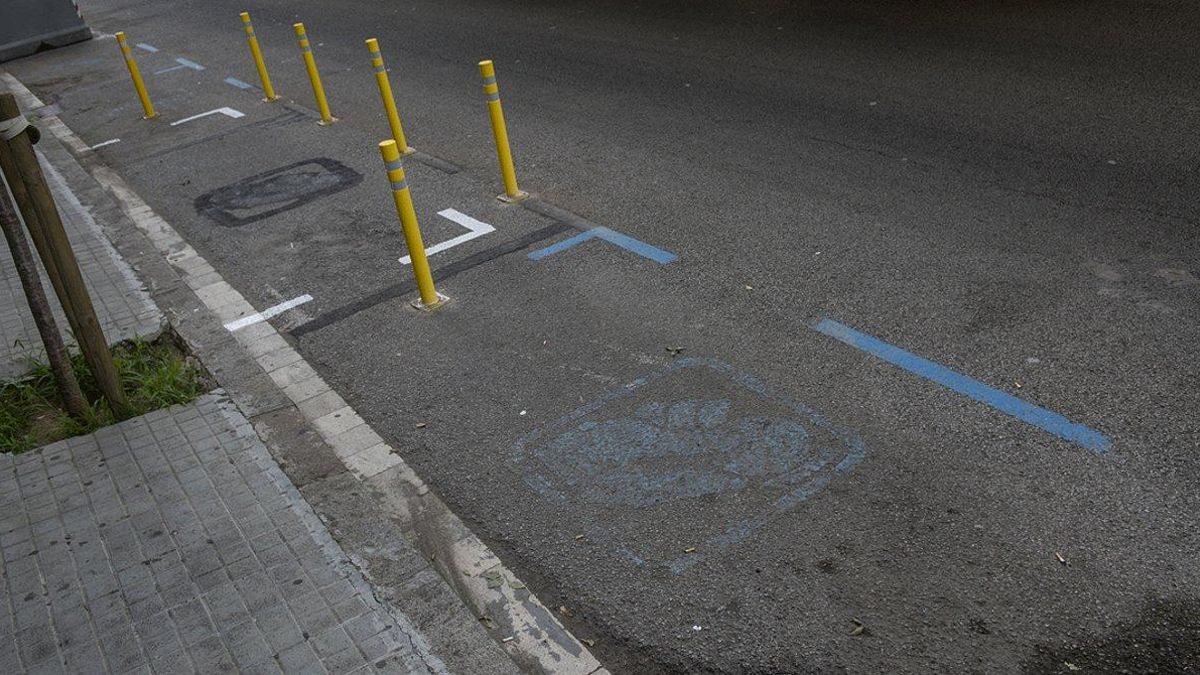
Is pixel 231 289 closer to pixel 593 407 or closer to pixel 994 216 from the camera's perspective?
pixel 593 407

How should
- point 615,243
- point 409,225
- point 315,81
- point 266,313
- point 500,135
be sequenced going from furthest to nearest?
point 315,81, point 500,135, point 615,243, point 266,313, point 409,225

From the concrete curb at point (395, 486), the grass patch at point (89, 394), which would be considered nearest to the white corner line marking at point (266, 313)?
the concrete curb at point (395, 486)

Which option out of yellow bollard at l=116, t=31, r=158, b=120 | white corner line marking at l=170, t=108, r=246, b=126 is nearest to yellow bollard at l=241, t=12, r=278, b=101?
white corner line marking at l=170, t=108, r=246, b=126

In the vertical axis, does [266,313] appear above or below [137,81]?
below

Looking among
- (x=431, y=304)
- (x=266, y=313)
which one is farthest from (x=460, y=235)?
(x=266, y=313)

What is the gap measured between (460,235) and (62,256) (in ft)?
10.9

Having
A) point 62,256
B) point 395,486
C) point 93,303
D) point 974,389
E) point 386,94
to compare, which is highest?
point 62,256

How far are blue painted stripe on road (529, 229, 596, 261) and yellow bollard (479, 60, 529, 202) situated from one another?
3.89 ft

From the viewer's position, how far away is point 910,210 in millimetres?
7516

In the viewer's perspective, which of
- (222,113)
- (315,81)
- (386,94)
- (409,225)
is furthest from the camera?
(222,113)

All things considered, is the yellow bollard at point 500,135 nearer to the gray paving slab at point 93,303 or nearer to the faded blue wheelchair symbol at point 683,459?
the gray paving slab at point 93,303

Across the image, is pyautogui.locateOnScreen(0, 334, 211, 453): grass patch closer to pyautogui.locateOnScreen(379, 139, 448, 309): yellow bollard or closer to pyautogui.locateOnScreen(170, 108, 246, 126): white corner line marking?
pyautogui.locateOnScreen(379, 139, 448, 309): yellow bollard

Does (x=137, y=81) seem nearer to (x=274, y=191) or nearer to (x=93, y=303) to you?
(x=274, y=191)

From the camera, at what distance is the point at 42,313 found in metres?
5.63
